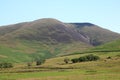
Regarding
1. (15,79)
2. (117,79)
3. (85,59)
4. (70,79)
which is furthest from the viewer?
(85,59)

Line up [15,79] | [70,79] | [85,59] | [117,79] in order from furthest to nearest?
[85,59] < [15,79] < [70,79] < [117,79]

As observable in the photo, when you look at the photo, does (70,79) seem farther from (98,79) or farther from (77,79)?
(98,79)

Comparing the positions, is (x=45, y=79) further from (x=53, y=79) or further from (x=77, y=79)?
(x=77, y=79)

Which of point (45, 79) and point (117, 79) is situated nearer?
point (117, 79)

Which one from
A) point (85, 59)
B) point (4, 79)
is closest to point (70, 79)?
point (4, 79)

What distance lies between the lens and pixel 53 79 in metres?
71.2

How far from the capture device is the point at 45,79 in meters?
71.4

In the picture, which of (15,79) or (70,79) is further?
(15,79)

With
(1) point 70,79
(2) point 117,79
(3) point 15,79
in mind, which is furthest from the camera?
(3) point 15,79

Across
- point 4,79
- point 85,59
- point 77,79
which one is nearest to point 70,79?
point 77,79

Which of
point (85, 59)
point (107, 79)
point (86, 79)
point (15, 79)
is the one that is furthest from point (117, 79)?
point (85, 59)

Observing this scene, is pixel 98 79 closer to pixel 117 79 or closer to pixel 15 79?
pixel 117 79

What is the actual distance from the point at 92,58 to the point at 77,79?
112m

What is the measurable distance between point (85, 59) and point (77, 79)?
107m
